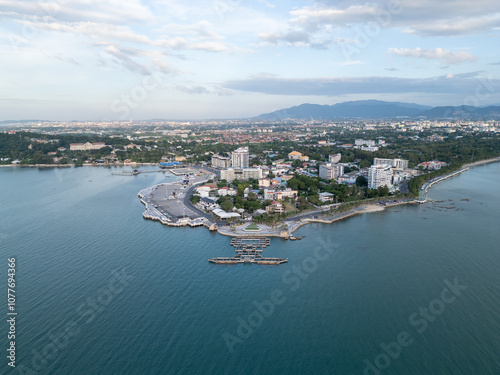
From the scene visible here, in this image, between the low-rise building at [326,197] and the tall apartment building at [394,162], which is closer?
the low-rise building at [326,197]

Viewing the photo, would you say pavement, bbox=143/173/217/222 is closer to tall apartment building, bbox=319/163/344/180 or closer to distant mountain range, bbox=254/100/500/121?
tall apartment building, bbox=319/163/344/180

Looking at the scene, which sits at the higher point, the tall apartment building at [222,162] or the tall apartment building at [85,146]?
the tall apartment building at [85,146]

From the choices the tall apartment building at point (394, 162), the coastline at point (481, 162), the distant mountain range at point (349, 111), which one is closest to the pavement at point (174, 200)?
the tall apartment building at point (394, 162)

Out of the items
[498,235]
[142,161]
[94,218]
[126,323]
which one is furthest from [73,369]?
[142,161]

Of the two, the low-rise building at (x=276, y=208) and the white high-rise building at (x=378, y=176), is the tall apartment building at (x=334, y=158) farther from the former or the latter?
the low-rise building at (x=276, y=208)

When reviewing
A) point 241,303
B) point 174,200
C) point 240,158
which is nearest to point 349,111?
point 240,158

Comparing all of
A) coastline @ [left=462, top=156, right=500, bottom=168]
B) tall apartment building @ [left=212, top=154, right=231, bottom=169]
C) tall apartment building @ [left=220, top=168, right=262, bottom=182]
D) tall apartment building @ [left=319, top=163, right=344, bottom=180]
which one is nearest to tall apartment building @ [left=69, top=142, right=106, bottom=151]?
tall apartment building @ [left=212, top=154, right=231, bottom=169]
